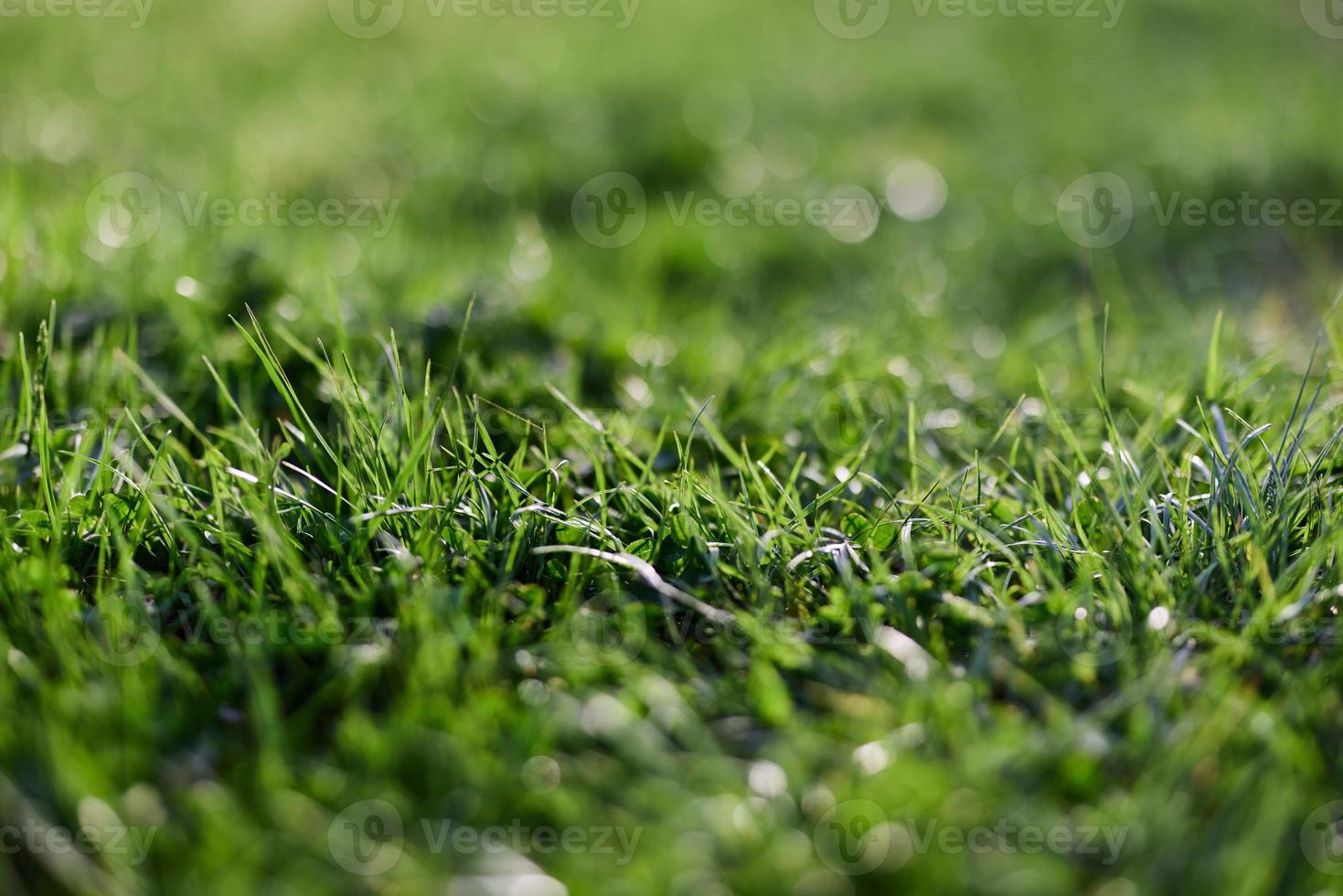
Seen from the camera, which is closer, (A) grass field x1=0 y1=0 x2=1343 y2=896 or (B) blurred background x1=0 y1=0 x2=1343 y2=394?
(A) grass field x1=0 y1=0 x2=1343 y2=896

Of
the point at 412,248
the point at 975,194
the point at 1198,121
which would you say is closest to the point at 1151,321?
the point at 975,194

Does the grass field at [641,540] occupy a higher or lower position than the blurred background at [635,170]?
lower


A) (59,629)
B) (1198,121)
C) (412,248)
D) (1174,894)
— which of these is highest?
(1198,121)

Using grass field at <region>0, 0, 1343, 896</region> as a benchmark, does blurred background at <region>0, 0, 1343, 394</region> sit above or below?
above

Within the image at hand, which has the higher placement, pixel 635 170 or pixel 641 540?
pixel 635 170

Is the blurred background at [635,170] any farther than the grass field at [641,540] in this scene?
Yes

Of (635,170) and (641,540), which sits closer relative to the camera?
(641,540)

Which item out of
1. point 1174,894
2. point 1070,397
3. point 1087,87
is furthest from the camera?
point 1087,87

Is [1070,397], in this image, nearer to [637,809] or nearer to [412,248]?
[637,809]
